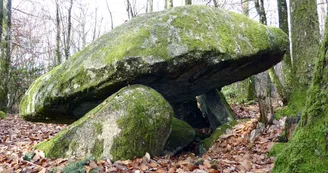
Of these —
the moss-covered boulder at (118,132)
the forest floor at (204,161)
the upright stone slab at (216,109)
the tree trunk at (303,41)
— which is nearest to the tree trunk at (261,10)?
the upright stone slab at (216,109)

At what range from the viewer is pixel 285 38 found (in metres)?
6.26

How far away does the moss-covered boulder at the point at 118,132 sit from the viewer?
4.25 meters

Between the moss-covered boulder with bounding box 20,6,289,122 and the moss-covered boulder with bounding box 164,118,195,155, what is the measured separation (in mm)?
930

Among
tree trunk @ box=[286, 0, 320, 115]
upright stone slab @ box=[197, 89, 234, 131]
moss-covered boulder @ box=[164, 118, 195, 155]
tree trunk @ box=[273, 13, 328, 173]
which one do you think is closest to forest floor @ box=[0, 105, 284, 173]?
moss-covered boulder @ box=[164, 118, 195, 155]

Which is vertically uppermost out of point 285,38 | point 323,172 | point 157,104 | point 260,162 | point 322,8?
point 322,8

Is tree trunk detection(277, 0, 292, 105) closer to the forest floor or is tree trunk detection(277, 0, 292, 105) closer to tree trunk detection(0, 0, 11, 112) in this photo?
the forest floor

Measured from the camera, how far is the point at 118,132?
4.33 m

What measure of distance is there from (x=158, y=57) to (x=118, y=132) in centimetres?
147

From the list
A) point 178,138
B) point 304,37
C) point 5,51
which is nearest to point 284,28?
point 304,37

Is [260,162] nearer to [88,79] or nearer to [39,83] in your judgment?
[88,79]

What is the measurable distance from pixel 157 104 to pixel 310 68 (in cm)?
310

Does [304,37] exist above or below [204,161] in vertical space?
above

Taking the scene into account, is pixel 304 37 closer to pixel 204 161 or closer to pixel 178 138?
pixel 178 138

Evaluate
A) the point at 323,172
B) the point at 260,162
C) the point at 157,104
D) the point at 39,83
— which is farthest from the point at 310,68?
the point at 39,83
